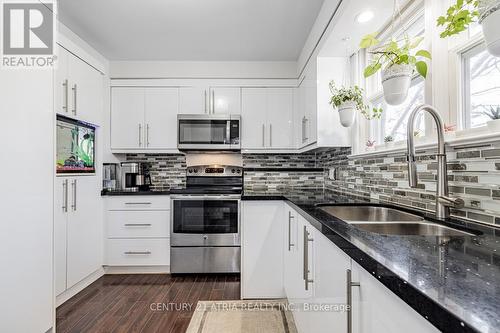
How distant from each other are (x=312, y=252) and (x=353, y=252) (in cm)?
55

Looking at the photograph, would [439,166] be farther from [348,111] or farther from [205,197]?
[205,197]

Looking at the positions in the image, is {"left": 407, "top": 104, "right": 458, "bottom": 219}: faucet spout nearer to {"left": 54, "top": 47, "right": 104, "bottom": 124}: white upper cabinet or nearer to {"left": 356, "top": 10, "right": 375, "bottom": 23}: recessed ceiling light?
{"left": 356, "top": 10, "right": 375, "bottom": 23}: recessed ceiling light

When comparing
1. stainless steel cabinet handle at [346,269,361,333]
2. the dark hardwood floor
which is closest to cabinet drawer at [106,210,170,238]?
the dark hardwood floor

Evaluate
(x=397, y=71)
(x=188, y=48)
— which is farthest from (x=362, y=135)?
(x=188, y=48)

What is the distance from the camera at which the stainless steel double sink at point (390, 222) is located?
3.52 ft

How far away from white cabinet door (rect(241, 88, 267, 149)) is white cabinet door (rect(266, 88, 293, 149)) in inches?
2.8

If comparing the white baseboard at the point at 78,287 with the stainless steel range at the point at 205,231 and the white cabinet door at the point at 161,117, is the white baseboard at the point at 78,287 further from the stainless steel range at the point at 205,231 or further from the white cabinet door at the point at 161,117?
the white cabinet door at the point at 161,117

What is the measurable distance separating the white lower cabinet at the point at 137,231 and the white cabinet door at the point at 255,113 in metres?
1.22

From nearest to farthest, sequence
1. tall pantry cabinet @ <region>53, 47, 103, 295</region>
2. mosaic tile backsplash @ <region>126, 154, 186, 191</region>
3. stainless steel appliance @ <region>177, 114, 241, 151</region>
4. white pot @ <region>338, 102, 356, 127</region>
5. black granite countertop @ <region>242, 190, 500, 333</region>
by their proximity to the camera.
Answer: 1. black granite countertop @ <region>242, 190, 500, 333</region>
2. white pot @ <region>338, 102, 356, 127</region>
3. tall pantry cabinet @ <region>53, 47, 103, 295</region>
4. stainless steel appliance @ <region>177, 114, 241, 151</region>
5. mosaic tile backsplash @ <region>126, 154, 186, 191</region>

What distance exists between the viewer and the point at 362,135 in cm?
210

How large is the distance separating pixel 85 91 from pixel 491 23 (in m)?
2.94

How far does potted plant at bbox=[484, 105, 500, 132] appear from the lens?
925mm

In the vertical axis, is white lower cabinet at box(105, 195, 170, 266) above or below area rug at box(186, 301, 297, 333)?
above

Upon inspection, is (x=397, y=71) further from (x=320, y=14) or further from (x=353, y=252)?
(x=320, y=14)
